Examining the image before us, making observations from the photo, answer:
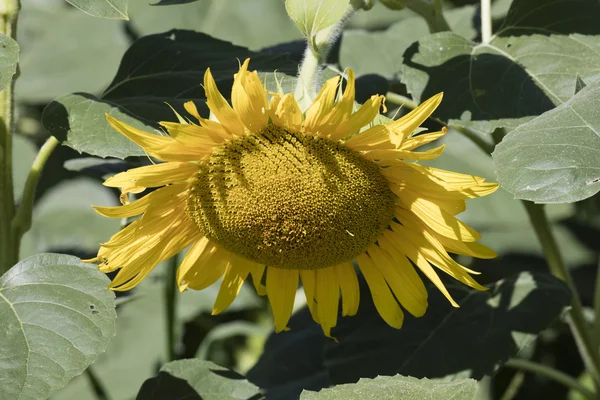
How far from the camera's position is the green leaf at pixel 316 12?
101 centimetres

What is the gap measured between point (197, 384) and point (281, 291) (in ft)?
0.56

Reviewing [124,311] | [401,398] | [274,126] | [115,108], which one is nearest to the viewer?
[401,398]

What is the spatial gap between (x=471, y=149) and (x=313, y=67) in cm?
155

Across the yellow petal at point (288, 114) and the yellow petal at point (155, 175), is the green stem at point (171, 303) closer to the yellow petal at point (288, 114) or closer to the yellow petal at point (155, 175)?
the yellow petal at point (155, 175)

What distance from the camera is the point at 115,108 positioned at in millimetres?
1193

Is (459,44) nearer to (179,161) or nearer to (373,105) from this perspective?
(373,105)

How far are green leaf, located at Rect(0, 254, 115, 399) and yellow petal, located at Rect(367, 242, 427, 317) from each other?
1.15 ft

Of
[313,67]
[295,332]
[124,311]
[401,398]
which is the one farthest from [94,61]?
[401,398]

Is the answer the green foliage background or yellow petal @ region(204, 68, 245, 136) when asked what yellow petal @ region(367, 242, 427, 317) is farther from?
yellow petal @ region(204, 68, 245, 136)

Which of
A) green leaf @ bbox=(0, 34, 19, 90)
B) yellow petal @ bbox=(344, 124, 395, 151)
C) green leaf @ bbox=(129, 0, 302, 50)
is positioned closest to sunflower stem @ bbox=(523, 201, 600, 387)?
yellow petal @ bbox=(344, 124, 395, 151)

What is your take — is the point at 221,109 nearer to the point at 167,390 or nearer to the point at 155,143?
the point at 155,143

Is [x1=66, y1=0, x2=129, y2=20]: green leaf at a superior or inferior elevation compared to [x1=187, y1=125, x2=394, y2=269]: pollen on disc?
superior

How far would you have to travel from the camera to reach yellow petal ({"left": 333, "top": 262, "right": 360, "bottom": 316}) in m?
1.20

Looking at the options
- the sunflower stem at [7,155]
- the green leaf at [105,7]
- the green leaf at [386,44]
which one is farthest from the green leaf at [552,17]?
the sunflower stem at [7,155]
